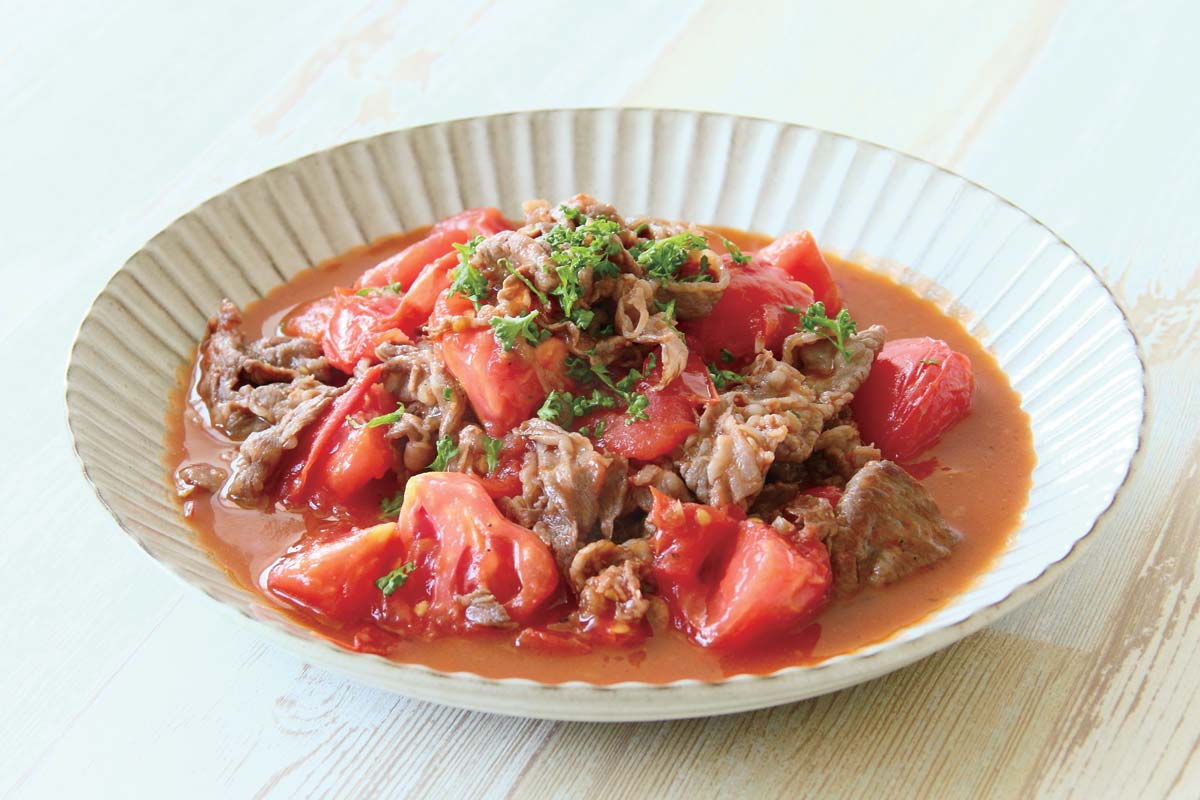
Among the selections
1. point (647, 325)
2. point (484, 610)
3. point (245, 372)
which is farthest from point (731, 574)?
point (245, 372)

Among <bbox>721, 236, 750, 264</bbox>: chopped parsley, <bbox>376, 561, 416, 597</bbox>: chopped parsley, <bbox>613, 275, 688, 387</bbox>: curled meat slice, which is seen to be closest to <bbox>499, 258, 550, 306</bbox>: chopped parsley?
<bbox>613, 275, 688, 387</bbox>: curled meat slice

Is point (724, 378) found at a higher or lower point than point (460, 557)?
lower

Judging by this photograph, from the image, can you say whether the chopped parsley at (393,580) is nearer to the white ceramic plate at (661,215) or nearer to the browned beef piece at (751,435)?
the white ceramic plate at (661,215)

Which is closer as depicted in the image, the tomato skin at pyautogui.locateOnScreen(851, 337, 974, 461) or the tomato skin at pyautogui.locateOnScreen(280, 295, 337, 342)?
the tomato skin at pyautogui.locateOnScreen(851, 337, 974, 461)

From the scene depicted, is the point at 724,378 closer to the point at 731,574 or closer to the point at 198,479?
the point at 731,574

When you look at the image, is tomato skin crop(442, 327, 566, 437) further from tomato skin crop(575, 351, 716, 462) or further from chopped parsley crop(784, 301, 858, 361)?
chopped parsley crop(784, 301, 858, 361)

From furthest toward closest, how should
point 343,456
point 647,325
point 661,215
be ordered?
point 661,215 < point 343,456 < point 647,325

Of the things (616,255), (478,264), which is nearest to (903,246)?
(616,255)

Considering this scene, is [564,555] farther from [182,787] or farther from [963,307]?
[963,307]
